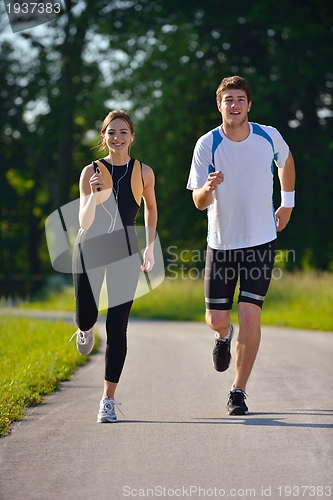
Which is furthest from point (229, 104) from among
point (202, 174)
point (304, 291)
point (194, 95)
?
point (194, 95)

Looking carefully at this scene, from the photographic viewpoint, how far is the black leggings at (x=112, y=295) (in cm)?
662

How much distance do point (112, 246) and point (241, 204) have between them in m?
1.01

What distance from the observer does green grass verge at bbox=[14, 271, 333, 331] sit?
1950 cm

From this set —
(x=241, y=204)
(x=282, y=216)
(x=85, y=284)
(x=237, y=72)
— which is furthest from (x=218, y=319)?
(x=237, y=72)

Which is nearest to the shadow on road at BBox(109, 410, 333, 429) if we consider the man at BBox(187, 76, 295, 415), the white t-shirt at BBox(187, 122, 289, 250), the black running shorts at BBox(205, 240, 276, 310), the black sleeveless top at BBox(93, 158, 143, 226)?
the man at BBox(187, 76, 295, 415)

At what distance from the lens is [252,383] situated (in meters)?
8.46

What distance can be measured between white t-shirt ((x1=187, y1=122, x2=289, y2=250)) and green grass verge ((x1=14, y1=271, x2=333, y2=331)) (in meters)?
10.4

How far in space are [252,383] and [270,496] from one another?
13.9ft

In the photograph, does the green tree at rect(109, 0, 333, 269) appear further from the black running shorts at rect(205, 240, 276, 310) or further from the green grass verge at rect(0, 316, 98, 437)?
the black running shorts at rect(205, 240, 276, 310)

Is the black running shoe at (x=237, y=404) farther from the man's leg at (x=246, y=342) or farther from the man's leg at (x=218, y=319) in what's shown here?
the man's leg at (x=218, y=319)

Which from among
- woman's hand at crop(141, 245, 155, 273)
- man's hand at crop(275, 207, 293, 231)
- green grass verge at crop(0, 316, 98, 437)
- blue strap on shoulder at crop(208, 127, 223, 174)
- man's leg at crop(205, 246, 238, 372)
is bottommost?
green grass verge at crop(0, 316, 98, 437)

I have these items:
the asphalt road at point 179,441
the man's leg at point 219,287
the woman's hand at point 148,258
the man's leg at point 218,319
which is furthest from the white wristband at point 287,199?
the asphalt road at point 179,441

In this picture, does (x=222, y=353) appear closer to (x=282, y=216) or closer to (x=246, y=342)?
(x=246, y=342)

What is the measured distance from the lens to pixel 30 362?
9.78 metres
